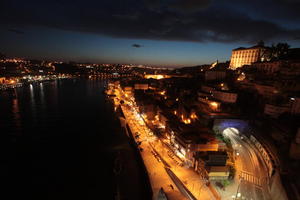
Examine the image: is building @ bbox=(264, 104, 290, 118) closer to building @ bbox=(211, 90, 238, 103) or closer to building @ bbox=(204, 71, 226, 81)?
building @ bbox=(211, 90, 238, 103)

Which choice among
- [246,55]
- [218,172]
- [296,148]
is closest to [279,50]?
[246,55]

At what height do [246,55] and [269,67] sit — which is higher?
[246,55]

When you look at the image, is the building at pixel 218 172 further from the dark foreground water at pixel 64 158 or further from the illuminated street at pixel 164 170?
the dark foreground water at pixel 64 158

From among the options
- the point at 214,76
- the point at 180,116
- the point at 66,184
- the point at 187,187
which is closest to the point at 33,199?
the point at 66,184

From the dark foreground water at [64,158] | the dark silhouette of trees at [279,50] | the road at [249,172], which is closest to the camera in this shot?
the road at [249,172]

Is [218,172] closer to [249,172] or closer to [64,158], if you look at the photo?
[249,172]

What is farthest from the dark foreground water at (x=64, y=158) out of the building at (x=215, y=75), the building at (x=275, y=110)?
the building at (x=215, y=75)
